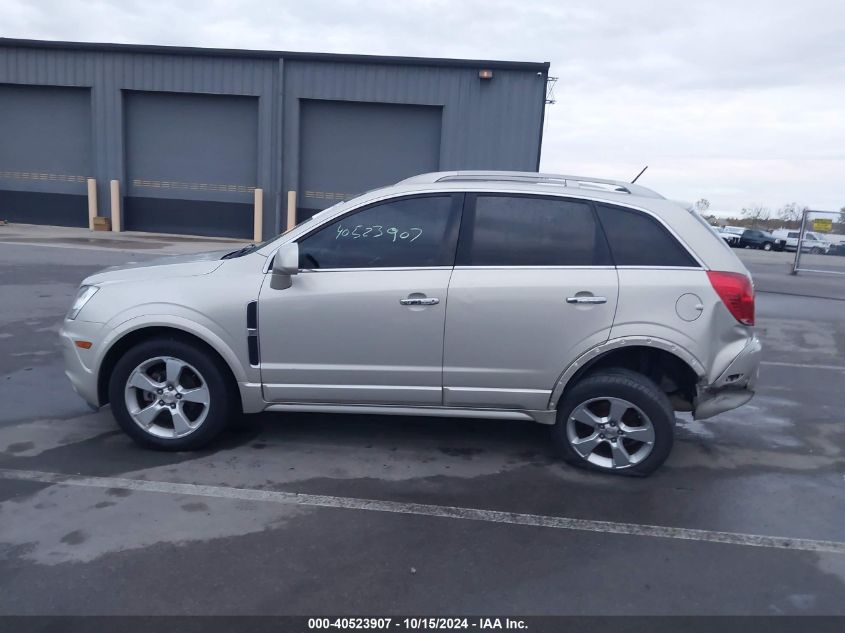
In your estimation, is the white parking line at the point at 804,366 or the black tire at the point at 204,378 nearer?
the black tire at the point at 204,378

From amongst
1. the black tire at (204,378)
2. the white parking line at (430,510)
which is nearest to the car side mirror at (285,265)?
the black tire at (204,378)

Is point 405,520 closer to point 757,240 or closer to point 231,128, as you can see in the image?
point 231,128

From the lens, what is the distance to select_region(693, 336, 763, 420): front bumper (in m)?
4.58

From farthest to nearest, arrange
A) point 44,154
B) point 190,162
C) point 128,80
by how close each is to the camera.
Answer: point 44,154 → point 190,162 → point 128,80

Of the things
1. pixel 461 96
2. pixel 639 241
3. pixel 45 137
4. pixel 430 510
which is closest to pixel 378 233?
pixel 639 241

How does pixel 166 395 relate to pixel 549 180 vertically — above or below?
below

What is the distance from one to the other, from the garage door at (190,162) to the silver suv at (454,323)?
60.5ft

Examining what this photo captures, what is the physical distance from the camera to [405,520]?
399cm

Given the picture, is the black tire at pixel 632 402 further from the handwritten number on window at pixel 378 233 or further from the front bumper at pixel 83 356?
the front bumper at pixel 83 356

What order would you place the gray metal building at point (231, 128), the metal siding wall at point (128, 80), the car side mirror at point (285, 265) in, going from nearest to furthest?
the car side mirror at point (285, 265) < the gray metal building at point (231, 128) < the metal siding wall at point (128, 80)

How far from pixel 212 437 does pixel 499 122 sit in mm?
17840

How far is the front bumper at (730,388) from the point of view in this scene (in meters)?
4.58

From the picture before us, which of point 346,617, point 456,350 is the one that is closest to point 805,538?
point 456,350

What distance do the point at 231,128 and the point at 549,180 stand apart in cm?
1890
